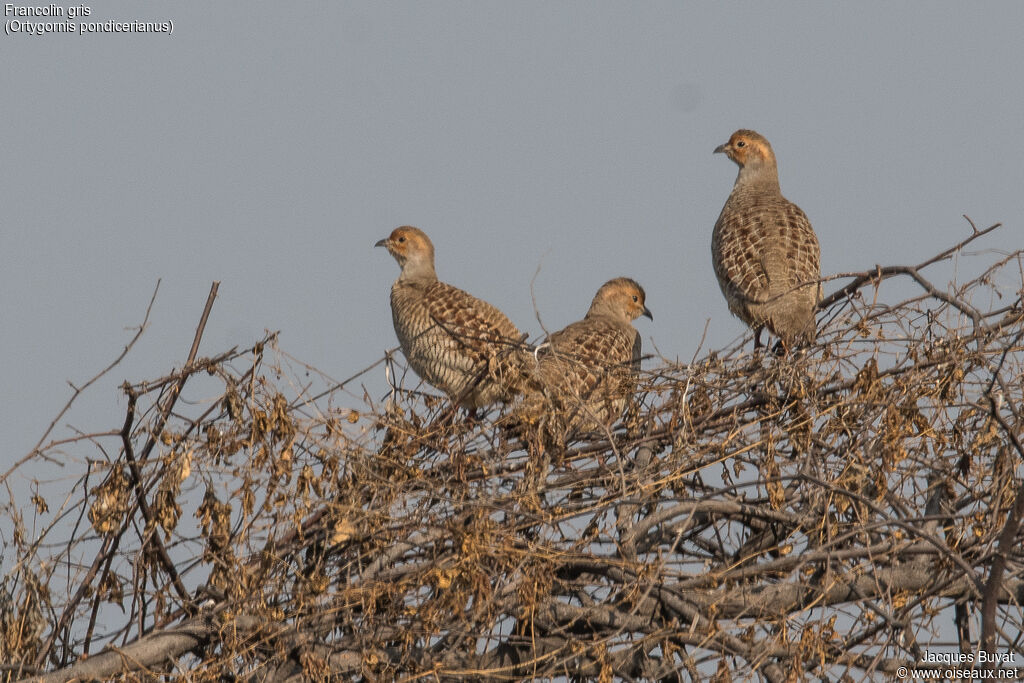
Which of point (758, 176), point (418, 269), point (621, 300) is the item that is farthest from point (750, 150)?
point (418, 269)

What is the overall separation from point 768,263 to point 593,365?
1.75 metres

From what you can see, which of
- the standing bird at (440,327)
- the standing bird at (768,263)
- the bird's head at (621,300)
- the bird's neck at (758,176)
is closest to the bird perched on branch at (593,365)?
the bird's head at (621,300)

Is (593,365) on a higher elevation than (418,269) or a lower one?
lower

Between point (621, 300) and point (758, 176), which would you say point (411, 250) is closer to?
point (621, 300)

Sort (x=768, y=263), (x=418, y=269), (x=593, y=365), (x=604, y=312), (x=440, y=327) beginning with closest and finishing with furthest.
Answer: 1. (x=593, y=365)
2. (x=440, y=327)
3. (x=768, y=263)
4. (x=604, y=312)
5. (x=418, y=269)

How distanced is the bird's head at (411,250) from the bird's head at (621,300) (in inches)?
48.1

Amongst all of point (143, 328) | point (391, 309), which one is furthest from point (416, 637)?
point (391, 309)

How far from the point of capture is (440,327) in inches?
319

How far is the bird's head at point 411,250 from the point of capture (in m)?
9.90

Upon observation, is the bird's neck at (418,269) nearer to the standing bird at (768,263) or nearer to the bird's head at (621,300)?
the bird's head at (621,300)

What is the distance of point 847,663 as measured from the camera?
5301 millimetres

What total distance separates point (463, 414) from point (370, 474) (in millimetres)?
2083

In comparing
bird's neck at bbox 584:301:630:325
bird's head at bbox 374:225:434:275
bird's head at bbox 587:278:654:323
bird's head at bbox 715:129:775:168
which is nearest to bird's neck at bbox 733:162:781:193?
bird's head at bbox 715:129:775:168

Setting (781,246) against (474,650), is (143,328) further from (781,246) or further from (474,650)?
(781,246)
